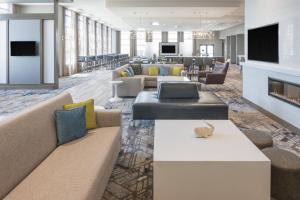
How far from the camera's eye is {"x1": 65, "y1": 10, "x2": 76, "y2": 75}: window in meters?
16.2

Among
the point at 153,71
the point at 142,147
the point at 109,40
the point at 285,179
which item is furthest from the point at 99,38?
the point at 285,179

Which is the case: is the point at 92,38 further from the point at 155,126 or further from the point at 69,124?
the point at 69,124

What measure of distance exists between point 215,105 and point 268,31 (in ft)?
7.26

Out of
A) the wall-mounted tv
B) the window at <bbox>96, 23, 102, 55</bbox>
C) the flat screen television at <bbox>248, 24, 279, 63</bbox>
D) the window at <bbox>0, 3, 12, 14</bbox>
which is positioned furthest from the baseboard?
the window at <bbox>96, 23, 102, 55</bbox>

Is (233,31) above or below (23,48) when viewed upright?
above

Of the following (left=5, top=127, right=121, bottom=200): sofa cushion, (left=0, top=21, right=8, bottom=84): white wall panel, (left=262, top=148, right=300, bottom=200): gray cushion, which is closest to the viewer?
(left=5, top=127, right=121, bottom=200): sofa cushion

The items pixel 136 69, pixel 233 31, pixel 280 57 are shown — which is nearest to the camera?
pixel 280 57

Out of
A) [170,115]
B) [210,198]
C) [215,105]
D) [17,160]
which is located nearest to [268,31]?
[215,105]

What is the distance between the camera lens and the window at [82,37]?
59.9 feet

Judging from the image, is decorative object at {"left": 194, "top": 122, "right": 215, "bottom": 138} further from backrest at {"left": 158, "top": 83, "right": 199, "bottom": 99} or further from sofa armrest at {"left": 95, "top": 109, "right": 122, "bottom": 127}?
backrest at {"left": 158, "top": 83, "right": 199, "bottom": 99}

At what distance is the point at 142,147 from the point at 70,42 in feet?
44.5

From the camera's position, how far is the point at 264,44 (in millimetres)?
6324

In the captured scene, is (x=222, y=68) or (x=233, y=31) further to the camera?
(x=233, y=31)

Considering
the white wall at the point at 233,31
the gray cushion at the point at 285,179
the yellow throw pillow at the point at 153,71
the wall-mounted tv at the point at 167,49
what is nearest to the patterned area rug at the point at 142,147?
the gray cushion at the point at 285,179
